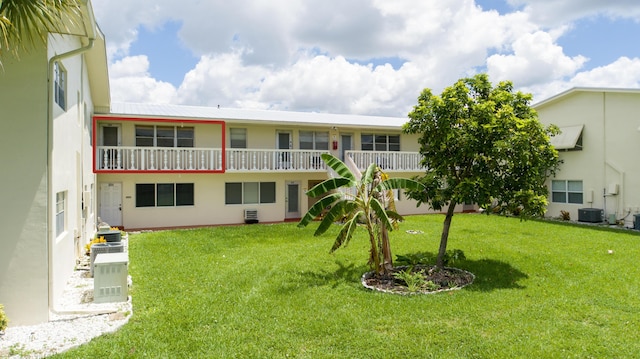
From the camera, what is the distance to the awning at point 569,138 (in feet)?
70.1

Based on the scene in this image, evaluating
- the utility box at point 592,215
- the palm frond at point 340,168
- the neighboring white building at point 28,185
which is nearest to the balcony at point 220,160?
the utility box at point 592,215

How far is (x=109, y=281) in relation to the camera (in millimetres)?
8227

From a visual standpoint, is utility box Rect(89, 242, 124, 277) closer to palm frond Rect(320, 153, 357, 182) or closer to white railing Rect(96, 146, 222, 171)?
palm frond Rect(320, 153, 357, 182)

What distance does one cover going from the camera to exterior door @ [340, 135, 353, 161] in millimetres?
23625

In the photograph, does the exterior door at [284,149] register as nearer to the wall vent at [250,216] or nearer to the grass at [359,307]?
the wall vent at [250,216]

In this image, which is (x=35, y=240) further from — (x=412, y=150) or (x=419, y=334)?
(x=412, y=150)

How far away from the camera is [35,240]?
274 inches

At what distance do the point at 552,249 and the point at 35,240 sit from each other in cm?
1471

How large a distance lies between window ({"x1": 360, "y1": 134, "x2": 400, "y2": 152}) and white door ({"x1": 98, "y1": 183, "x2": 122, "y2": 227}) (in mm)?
13658

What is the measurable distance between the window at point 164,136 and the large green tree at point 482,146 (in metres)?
13.0

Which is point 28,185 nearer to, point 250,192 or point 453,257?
point 453,257

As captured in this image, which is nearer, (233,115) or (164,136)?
(164,136)

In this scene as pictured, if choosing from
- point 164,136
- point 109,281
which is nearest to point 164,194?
point 164,136

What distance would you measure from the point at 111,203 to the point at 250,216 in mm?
6701
